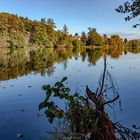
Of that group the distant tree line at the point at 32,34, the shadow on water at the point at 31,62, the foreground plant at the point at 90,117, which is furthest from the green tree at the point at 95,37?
the foreground plant at the point at 90,117

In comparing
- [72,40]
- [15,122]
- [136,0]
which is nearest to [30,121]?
[15,122]

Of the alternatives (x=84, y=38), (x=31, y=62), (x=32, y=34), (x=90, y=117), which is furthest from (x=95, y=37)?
(x=90, y=117)

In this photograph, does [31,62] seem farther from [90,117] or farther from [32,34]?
[32,34]

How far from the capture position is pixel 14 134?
10297 millimetres

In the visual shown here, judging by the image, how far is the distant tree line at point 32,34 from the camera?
100.0m

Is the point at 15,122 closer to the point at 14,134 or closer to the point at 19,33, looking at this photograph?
the point at 14,134

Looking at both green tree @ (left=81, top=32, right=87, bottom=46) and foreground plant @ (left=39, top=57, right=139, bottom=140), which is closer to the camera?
foreground plant @ (left=39, top=57, right=139, bottom=140)

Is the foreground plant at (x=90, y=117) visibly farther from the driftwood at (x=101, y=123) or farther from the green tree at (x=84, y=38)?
the green tree at (x=84, y=38)

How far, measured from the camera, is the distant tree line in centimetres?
9997

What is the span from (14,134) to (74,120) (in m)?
6.76

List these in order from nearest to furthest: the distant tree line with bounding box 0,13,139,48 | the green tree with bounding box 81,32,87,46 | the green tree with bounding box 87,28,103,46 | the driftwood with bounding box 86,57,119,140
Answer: the driftwood with bounding box 86,57,119,140 → the distant tree line with bounding box 0,13,139,48 → the green tree with bounding box 87,28,103,46 → the green tree with bounding box 81,32,87,46

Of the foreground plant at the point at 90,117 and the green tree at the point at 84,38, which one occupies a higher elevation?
the foreground plant at the point at 90,117

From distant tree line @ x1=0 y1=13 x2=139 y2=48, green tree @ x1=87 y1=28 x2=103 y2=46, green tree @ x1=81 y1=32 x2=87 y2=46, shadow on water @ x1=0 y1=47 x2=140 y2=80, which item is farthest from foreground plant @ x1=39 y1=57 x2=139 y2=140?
green tree @ x1=81 y1=32 x2=87 y2=46

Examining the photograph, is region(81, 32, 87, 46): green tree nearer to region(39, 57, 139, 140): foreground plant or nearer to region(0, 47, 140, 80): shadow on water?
region(0, 47, 140, 80): shadow on water
